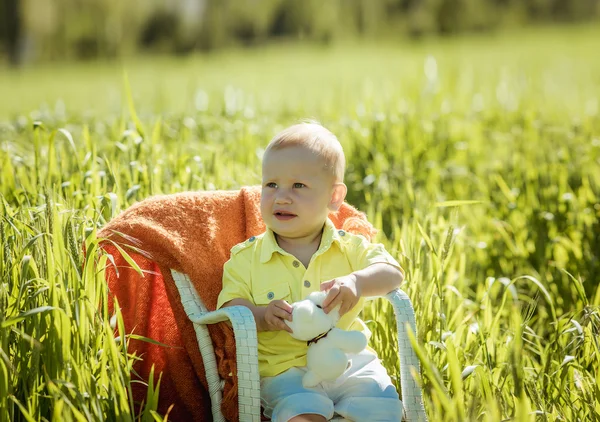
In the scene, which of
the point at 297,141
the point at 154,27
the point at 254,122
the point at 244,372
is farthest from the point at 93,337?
the point at 154,27

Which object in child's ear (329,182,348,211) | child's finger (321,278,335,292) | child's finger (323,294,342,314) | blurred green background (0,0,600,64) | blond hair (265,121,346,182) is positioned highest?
blurred green background (0,0,600,64)

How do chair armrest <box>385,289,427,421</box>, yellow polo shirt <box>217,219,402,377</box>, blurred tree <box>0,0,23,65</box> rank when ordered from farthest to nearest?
1. blurred tree <box>0,0,23,65</box>
2. yellow polo shirt <box>217,219,402,377</box>
3. chair armrest <box>385,289,427,421</box>

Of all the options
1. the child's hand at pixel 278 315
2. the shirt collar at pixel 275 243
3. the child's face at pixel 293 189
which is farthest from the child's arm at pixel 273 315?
the child's face at pixel 293 189

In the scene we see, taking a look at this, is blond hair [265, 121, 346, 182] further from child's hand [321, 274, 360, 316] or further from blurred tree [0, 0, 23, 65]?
blurred tree [0, 0, 23, 65]

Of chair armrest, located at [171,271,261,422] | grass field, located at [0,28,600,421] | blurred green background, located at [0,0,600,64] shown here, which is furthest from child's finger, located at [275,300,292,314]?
blurred green background, located at [0,0,600,64]

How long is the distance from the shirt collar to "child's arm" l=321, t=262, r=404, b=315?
8.0 inches

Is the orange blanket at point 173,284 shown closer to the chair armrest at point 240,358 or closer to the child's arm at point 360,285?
the chair armrest at point 240,358

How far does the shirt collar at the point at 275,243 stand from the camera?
271 centimetres

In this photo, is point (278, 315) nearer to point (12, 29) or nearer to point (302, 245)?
point (302, 245)

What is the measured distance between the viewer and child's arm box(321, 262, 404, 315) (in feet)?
7.98

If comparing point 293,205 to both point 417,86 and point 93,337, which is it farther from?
point 417,86

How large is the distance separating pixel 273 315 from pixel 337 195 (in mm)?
596

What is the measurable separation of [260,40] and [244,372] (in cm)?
2937

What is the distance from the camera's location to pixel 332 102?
27.5 feet
